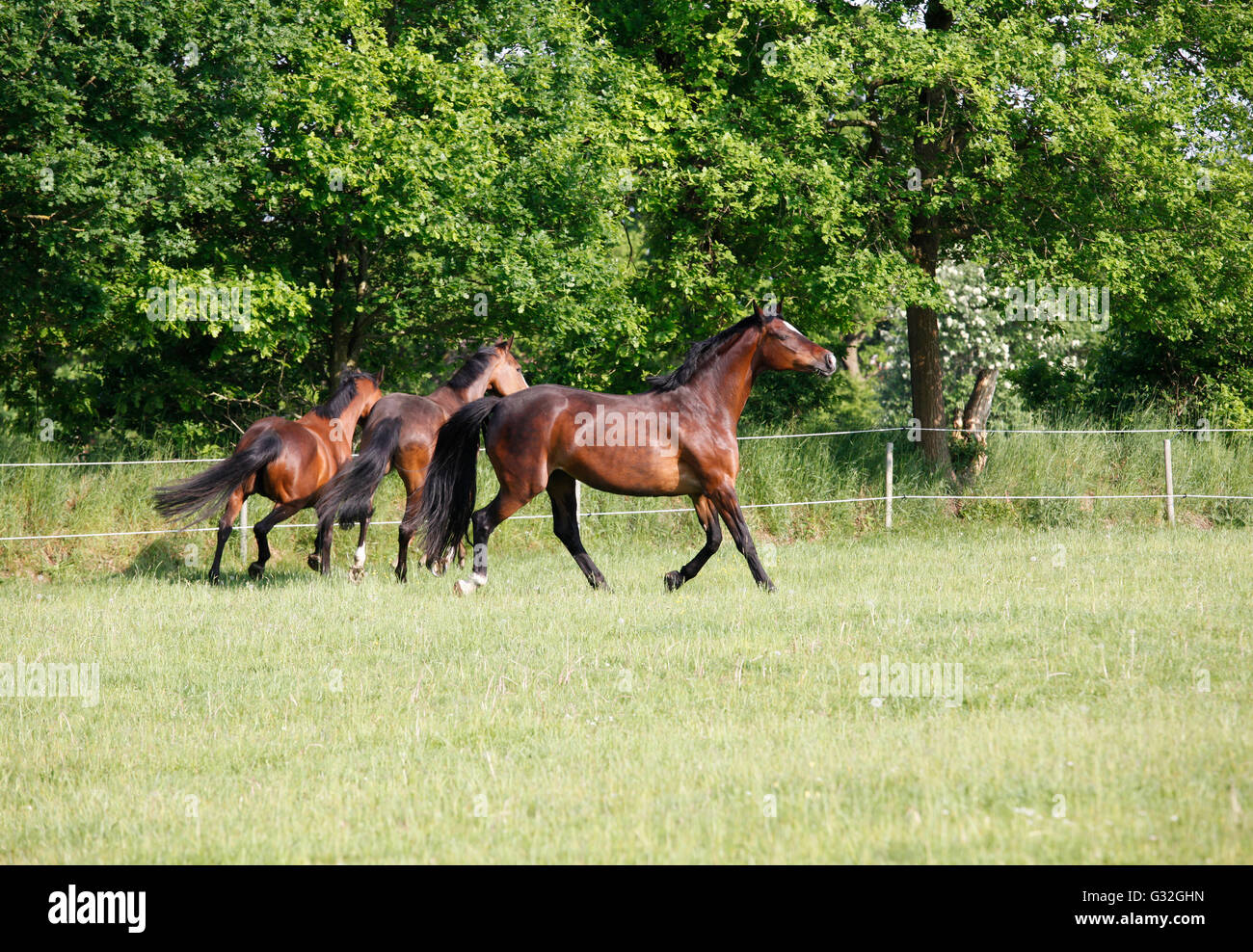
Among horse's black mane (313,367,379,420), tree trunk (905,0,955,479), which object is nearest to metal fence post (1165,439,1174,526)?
tree trunk (905,0,955,479)

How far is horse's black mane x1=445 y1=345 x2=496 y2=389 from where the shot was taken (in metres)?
14.3

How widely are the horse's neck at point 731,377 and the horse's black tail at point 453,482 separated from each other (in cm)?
208

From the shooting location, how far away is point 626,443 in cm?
1121

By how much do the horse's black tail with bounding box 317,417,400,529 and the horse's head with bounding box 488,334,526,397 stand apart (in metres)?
1.99

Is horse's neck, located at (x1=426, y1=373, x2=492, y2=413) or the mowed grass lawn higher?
→ horse's neck, located at (x1=426, y1=373, x2=492, y2=413)

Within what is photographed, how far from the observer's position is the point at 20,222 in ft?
49.0

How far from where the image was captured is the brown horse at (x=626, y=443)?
11.2 m

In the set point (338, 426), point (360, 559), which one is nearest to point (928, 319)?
point (338, 426)

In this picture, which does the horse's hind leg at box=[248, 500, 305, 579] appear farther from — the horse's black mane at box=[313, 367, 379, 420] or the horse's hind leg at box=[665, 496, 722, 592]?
the horse's hind leg at box=[665, 496, 722, 592]

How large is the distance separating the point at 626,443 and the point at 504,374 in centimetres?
380

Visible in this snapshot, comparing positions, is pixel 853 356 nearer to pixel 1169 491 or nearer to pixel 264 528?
pixel 1169 491
